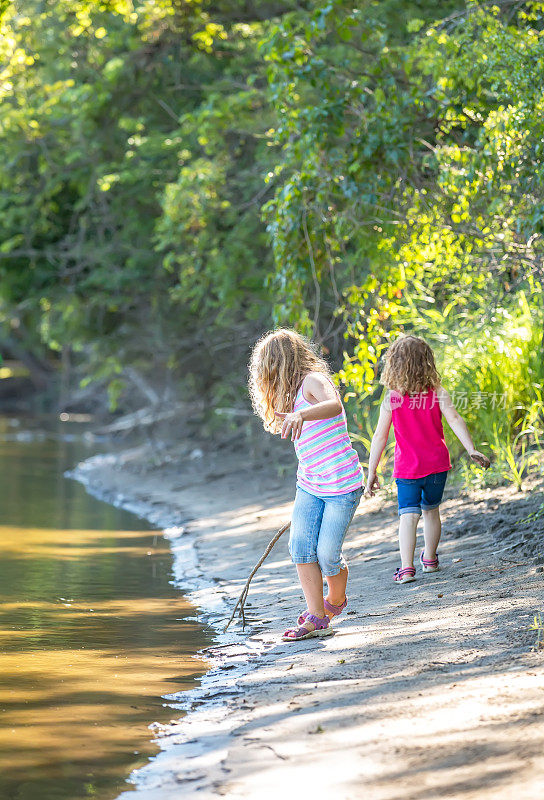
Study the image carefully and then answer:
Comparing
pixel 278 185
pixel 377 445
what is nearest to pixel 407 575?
pixel 377 445

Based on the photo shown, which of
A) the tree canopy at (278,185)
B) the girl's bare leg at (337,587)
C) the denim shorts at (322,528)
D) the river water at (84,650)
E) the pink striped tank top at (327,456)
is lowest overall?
the river water at (84,650)

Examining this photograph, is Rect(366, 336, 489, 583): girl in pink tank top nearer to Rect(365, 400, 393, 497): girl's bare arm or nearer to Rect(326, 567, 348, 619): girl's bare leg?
Rect(365, 400, 393, 497): girl's bare arm

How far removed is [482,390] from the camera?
875cm

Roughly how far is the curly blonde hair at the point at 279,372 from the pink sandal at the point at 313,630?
3.33 feet

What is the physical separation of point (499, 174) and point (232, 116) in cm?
579

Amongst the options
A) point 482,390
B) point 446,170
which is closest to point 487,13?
point 446,170

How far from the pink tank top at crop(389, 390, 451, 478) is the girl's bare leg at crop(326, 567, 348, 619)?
0.98 meters

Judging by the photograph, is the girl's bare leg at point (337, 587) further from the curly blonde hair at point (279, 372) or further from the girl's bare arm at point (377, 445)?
the curly blonde hair at point (279, 372)

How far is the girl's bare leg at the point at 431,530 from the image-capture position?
6547 mm

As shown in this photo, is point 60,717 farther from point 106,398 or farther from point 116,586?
point 106,398

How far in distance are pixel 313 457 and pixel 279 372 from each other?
466mm

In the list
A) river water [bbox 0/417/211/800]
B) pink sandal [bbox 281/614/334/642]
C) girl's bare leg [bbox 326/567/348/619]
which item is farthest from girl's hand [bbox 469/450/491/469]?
river water [bbox 0/417/211/800]

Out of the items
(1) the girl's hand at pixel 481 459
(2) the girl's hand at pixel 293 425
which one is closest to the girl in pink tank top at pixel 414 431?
(1) the girl's hand at pixel 481 459

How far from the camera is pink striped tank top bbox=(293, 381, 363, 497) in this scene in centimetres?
550
